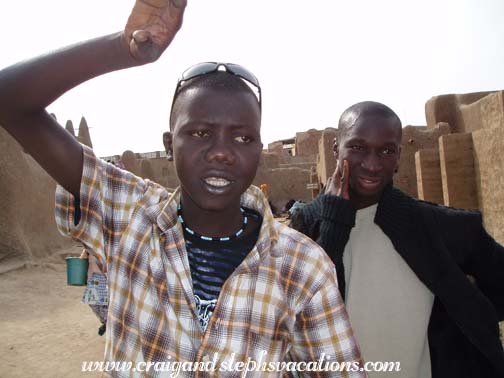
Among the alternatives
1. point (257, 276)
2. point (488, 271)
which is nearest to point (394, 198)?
point (488, 271)

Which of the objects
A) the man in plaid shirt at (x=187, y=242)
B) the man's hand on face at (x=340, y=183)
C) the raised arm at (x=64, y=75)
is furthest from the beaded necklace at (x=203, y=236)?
the man's hand on face at (x=340, y=183)

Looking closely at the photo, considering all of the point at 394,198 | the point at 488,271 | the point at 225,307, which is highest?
the point at 394,198

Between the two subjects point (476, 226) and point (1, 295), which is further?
point (1, 295)

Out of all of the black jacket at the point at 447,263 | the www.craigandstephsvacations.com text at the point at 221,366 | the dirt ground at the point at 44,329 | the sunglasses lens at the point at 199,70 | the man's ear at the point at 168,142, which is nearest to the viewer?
the www.craigandstephsvacations.com text at the point at 221,366

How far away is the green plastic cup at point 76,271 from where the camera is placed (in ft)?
7.53

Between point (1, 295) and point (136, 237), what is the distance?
6388 mm

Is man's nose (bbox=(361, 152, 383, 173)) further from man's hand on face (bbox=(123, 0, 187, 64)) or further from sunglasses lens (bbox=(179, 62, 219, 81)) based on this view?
man's hand on face (bbox=(123, 0, 187, 64))

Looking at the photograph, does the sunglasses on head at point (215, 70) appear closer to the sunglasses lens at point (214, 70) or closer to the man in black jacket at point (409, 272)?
the sunglasses lens at point (214, 70)

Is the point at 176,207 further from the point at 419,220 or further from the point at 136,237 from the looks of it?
the point at 419,220

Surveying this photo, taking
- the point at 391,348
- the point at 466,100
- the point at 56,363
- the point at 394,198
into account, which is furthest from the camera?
the point at 466,100

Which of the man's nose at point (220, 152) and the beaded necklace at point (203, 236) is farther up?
the man's nose at point (220, 152)

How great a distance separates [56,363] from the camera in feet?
13.8

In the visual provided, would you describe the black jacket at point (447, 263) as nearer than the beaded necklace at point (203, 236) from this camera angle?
No

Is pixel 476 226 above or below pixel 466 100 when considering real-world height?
below
